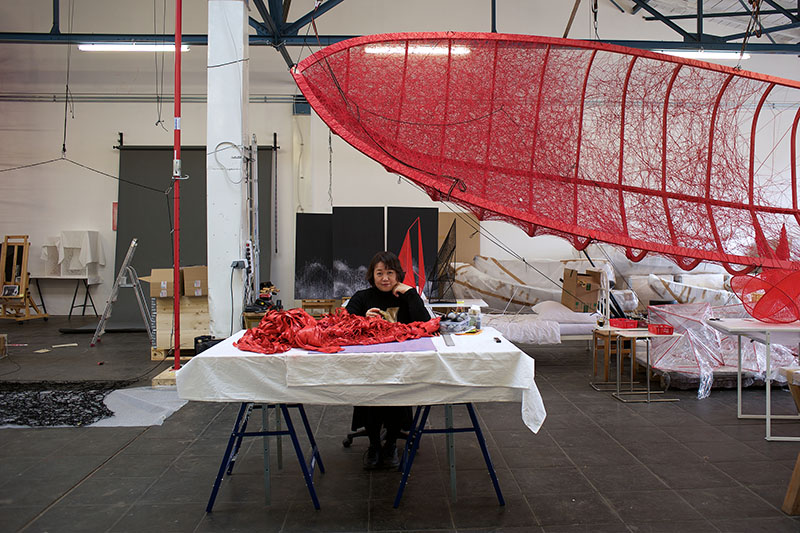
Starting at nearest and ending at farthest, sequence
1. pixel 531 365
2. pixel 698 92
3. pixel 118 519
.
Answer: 1. pixel 531 365
2. pixel 118 519
3. pixel 698 92

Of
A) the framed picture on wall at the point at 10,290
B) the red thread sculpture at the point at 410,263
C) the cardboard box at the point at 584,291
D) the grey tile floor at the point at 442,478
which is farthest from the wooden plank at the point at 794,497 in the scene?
the framed picture on wall at the point at 10,290

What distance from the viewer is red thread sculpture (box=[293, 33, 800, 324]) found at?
295 cm

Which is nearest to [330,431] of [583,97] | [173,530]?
[173,530]

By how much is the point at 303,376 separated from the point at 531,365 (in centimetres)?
86

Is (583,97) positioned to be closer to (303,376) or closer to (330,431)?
(303,376)

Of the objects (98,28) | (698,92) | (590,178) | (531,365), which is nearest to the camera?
(531,365)

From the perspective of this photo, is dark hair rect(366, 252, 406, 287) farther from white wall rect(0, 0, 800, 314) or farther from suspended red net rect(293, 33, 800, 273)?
Answer: white wall rect(0, 0, 800, 314)

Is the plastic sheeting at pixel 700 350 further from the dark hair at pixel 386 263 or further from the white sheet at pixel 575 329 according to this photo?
the dark hair at pixel 386 263

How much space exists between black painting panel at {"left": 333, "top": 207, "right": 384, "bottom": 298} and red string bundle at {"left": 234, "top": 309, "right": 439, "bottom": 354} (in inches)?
182

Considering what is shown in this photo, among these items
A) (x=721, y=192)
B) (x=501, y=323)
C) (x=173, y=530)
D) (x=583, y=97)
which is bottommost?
(x=173, y=530)

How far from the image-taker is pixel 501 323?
5613mm

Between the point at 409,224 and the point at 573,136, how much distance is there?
415 centimetres

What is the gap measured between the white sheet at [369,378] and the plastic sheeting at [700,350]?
2859 mm

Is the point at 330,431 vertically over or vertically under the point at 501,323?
under
